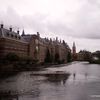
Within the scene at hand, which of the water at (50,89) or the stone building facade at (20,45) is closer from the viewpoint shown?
the water at (50,89)

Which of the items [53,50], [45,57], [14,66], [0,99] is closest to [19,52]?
[14,66]

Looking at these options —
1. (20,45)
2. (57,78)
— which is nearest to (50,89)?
(57,78)

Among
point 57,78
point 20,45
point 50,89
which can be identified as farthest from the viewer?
point 20,45

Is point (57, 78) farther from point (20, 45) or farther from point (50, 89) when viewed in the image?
point (20, 45)

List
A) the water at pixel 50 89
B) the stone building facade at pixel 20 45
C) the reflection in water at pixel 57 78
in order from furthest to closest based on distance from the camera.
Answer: the stone building facade at pixel 20 45 < the reflection in water at pixel 57 78 < the water at pixel 50 89

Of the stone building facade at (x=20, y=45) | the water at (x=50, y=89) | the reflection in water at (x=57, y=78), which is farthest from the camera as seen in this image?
the stone building facade at (x=20, y=45)

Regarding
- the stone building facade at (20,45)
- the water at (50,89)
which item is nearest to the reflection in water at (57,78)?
the water at (50,89)

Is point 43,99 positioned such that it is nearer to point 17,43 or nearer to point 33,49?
point 17,43

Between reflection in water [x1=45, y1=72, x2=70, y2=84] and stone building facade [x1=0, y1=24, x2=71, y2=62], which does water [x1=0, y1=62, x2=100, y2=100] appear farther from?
stone building facade [x1=0, y1=24, x2=71, y2=62]

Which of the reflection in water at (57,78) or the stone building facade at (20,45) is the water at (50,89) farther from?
the stone building facade at (20,45)

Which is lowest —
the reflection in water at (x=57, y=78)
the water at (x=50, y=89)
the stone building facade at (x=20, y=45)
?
the water at (x=50, y=89)

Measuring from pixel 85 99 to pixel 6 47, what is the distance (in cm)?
6481

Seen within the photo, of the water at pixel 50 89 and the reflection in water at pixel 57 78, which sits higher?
the reflection in water at pixel 57 78

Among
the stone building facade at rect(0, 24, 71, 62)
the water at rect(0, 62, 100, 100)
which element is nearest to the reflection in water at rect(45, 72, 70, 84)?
the water at rect(0, 62, 100, 100)
